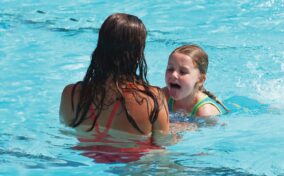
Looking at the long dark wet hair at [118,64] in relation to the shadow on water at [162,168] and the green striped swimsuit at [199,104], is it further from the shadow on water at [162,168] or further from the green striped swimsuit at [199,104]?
the green striped swimsuit at [199,104]

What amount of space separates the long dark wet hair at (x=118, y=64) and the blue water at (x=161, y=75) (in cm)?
45

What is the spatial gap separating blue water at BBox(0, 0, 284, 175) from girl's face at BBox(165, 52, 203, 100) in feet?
1.26

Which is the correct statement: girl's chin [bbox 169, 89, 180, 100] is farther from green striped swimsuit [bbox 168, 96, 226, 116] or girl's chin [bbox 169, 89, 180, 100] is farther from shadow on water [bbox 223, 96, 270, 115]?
shadow on water [bbox 223, 96, 270, 115]

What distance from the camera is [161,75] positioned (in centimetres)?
765

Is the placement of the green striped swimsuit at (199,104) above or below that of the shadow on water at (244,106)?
above

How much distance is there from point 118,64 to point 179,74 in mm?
1149

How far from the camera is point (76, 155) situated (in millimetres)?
4973

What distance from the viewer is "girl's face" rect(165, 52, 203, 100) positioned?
5.60 m

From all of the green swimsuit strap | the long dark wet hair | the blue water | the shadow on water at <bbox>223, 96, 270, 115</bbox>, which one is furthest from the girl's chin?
Result: the long dark wet hair

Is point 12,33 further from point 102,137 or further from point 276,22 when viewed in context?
point 102,137

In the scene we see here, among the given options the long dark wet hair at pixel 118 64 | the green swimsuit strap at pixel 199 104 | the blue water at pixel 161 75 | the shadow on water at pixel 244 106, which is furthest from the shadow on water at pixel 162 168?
the shadow on water at pixel 244 106

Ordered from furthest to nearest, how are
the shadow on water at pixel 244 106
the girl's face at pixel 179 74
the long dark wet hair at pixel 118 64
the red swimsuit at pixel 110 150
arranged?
the shadow on water at pixel 244 106 → the girl's face at pixel 179 74 → the red swimsuit at pixel 110 150 → the long dark wet hair at pixel 118 64

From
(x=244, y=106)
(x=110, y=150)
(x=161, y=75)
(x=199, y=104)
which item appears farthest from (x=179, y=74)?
(x=161, y=75)

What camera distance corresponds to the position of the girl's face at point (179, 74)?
5602 millimetres
